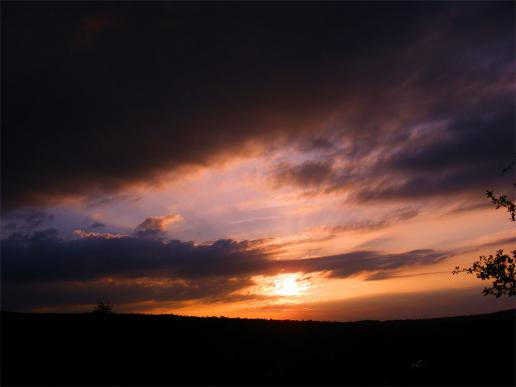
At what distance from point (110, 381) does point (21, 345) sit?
6.45m

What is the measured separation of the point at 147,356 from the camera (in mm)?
21953

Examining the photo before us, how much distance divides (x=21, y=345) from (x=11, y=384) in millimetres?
4113

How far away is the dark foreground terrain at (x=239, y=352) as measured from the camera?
19969 mm

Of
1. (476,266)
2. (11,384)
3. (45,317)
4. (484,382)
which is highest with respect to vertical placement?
(476,266)

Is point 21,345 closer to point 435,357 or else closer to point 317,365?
point 317,365

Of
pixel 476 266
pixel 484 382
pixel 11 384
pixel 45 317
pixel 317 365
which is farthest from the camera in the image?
pixel 476 266

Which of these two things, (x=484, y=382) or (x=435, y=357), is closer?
(x=484, y=382)

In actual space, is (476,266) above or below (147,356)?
above

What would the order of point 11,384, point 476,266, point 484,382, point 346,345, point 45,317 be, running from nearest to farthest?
point 11,384, point 484,382, point 346,345, point 45,317, point 476,266

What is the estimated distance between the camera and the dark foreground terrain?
65.5ft

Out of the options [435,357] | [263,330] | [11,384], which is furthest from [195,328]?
[435,357]

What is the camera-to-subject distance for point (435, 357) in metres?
23.4

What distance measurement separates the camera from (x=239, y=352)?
2341 cm

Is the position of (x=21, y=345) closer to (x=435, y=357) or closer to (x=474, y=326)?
(x=435, y=357)
